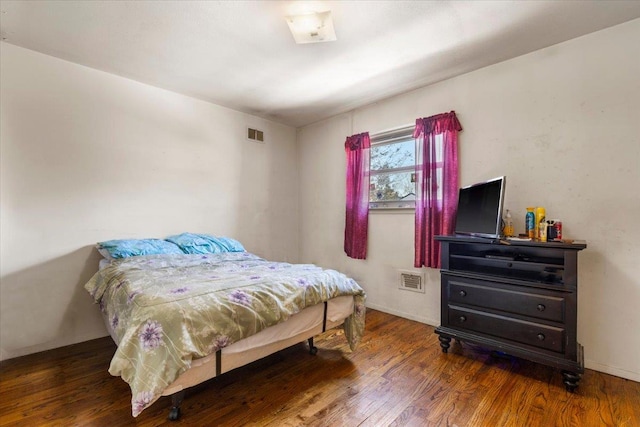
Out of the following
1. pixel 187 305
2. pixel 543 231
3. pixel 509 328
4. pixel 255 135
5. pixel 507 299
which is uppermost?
pixel 255 135

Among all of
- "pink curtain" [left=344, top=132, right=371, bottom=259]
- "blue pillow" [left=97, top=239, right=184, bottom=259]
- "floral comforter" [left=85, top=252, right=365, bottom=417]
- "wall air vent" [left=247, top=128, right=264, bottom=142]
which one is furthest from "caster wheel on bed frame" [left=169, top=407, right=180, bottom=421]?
"wall air vent" [left=247, top=128, right=264, bottom=142]

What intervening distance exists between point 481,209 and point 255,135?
2.99m

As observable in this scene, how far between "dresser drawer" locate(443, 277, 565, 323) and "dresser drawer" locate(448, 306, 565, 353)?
0.06 metres

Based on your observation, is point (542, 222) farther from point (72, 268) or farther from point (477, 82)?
point (72, 268)

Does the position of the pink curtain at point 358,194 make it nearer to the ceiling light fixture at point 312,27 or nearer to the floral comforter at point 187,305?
the floral comforter at point 187,305

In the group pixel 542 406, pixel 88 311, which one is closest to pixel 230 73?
pixel 88 311

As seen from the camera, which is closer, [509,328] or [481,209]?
[509,328]

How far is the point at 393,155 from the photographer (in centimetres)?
340

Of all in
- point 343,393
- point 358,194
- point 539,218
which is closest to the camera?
point 343,393

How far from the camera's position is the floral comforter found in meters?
1.36

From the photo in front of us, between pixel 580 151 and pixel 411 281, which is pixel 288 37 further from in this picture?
pixel 411 281

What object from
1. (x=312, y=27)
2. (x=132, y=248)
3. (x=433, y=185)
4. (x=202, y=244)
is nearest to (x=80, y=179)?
(x=132, y=248)

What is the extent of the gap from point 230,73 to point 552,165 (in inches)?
117

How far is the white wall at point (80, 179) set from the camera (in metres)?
2.36
